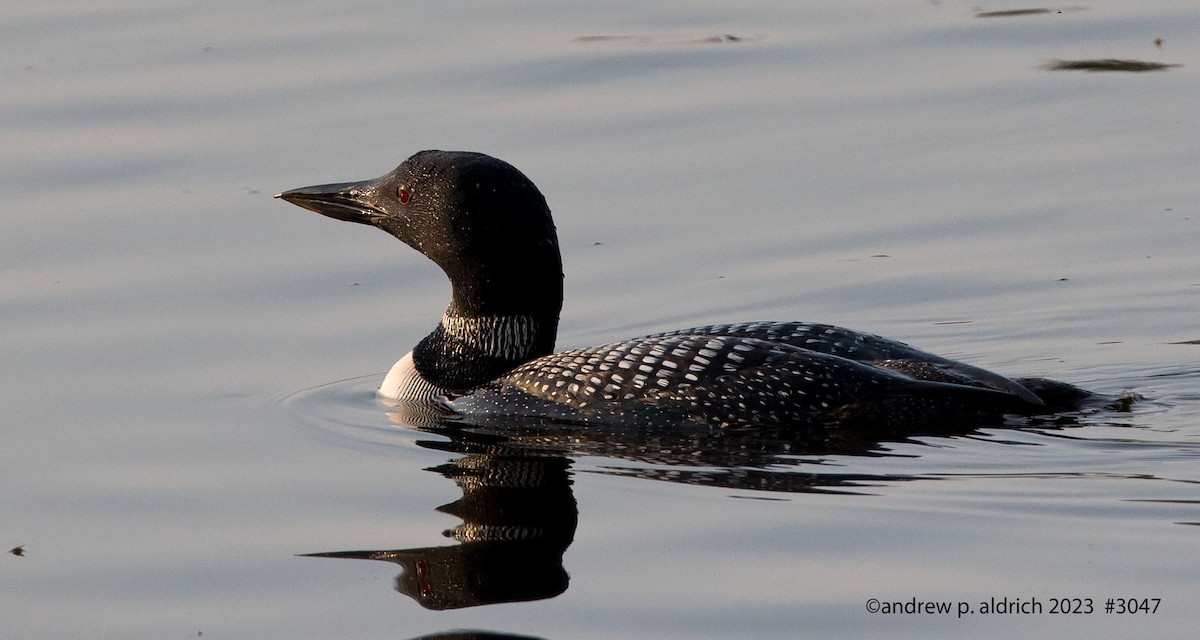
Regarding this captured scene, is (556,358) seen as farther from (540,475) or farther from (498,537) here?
(498,537)

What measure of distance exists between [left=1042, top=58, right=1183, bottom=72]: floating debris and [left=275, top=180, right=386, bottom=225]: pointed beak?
4.81 meters

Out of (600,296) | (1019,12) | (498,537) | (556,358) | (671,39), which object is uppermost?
(1019,12)

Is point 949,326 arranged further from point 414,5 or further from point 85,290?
point 414,5

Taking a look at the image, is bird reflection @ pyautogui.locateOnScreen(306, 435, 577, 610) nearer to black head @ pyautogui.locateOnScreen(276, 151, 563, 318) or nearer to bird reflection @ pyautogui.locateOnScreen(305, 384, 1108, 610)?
bird reflection @ pyautogui.locateOnScreen(305, 384, 1108, 610)

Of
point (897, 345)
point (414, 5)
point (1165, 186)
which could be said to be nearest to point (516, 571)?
point (897, 345)

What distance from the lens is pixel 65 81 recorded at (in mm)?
10094

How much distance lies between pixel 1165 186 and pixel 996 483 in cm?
375

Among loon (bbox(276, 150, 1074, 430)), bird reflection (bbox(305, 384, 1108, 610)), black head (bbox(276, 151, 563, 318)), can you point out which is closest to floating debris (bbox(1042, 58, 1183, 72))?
loon (bbox(276, 150, 1074, 430))

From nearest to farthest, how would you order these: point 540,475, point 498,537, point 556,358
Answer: point 498,537 < point 540,475 < point 556,358

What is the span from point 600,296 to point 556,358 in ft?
4.40

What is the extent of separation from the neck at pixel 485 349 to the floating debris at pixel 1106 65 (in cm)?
476

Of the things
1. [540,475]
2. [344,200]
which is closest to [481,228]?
[344,200]

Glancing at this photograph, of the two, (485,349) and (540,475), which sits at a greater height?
(485,349)

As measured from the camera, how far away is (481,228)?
6.57 meters
